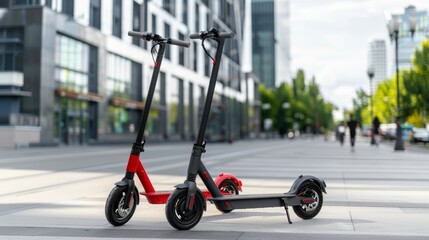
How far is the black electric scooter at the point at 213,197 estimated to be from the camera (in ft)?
16.5

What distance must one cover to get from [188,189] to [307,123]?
111 m

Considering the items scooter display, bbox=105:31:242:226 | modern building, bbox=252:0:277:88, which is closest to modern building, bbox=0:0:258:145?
scooter display, bbox=105:31:242:226

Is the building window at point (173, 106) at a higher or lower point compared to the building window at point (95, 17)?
lower

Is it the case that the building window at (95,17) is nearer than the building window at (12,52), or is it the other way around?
the building window at (12,52)

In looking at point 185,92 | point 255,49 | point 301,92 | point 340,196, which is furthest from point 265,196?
point 255,49

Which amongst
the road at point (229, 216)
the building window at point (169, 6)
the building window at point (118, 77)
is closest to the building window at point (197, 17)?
the building window at point (169, 6)

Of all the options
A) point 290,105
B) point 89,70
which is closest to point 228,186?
point 89,70

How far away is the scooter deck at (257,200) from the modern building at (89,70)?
13.7 meters

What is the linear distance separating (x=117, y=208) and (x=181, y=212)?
751 mm

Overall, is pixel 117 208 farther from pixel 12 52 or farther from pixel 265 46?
pixel 265 46

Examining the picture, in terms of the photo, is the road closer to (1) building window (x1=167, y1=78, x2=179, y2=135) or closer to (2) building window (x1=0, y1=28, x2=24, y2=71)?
(2) building window (x1=0, y1=28, x2=24, y2=71)

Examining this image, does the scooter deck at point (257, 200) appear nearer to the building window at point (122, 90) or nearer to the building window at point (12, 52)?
the building window at point (12, 52)

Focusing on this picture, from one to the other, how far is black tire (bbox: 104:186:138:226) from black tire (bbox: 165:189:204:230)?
2.01ft

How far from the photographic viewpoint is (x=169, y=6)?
169 feet
